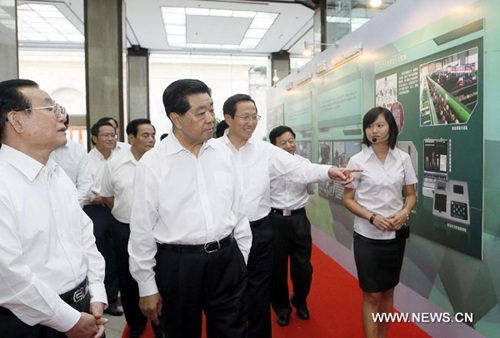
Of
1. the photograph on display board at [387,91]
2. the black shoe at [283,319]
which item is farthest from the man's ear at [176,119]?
the photograph on display board at [387,91]

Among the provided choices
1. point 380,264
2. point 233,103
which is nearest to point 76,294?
point 233,103

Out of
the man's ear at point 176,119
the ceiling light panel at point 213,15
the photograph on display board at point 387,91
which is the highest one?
the ceiling light panel at point 213,15

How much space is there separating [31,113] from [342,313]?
311cm

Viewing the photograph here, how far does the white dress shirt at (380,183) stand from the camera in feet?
8.22

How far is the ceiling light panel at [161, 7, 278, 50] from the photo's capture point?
838 centimetres

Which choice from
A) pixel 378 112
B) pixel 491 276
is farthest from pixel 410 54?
pixel 491 276

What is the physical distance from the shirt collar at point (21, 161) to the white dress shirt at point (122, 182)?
5.06ft

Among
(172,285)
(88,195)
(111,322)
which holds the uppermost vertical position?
(88,195)

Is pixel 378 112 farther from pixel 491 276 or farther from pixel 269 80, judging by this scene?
pixel 269 80

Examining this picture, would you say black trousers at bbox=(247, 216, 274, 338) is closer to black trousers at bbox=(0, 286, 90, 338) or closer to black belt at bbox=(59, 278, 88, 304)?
black belt at bbox=(59, 278, 88, 304)

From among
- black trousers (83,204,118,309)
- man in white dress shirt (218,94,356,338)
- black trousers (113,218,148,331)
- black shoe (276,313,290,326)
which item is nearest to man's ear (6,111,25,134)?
man in white dress shirt (218,94,356,338)

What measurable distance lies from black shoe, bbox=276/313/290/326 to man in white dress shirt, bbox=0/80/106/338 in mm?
2107

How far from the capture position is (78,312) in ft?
4.39

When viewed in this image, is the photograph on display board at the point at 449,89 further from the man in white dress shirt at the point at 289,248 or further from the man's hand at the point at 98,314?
the man's hand at the point at 98,314
